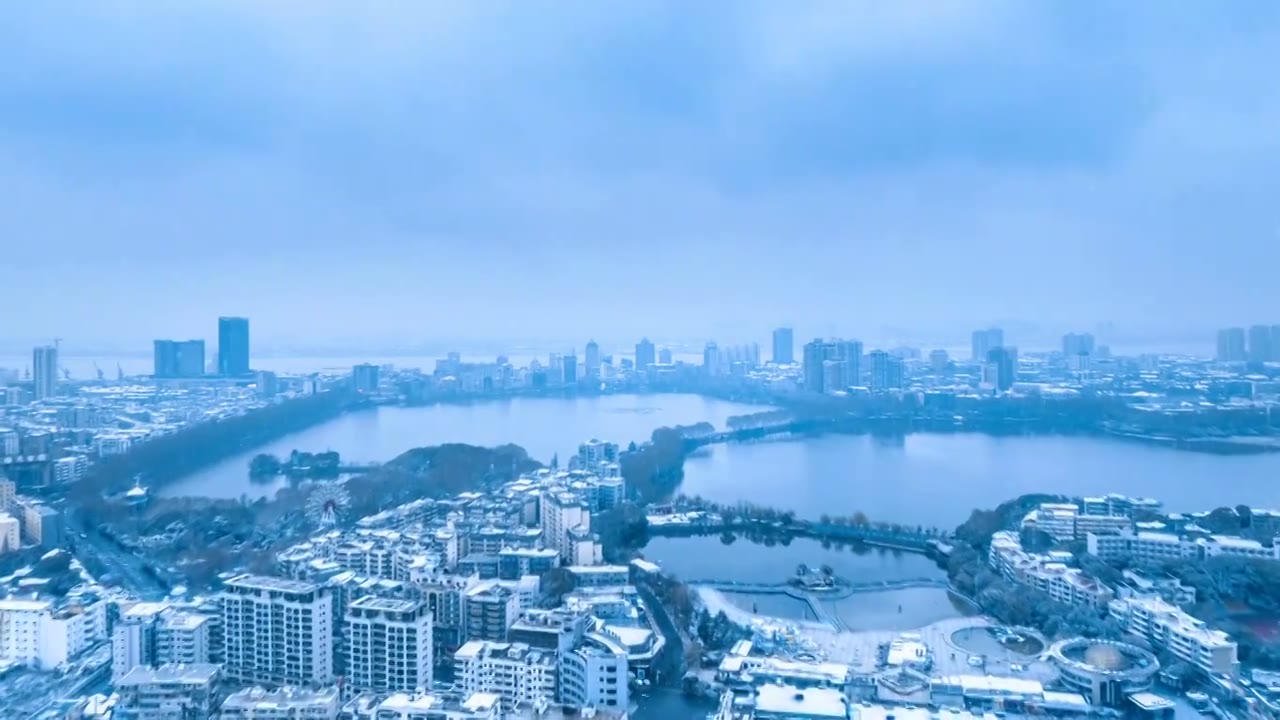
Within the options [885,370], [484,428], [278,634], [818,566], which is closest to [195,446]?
[484,428]

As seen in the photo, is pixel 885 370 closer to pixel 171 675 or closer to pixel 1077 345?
pixel 1077 345

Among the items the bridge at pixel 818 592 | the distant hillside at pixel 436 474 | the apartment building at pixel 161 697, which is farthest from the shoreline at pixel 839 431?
the apartment building at pixel 161 697

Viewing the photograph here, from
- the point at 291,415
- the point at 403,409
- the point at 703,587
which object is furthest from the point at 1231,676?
the point at 403,409

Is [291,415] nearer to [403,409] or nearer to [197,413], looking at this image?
[197,413]

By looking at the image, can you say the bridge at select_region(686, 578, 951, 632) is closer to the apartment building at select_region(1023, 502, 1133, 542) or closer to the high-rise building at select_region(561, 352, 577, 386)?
the apartment building at select_region(1023, 502, 1133, 542)

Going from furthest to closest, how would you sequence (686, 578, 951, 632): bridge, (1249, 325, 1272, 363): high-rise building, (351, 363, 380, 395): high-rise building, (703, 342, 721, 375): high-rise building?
(703, 342, 721, 375): high-rise building
(351, 363, 380, 395): high-rise building
(1249, 325, 1272, 363): high-rise building
(686, 578, 951, 632): bridge

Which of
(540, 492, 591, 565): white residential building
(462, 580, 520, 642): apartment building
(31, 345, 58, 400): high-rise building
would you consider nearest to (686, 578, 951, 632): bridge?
(540, 492, 591, 565): white residential building
